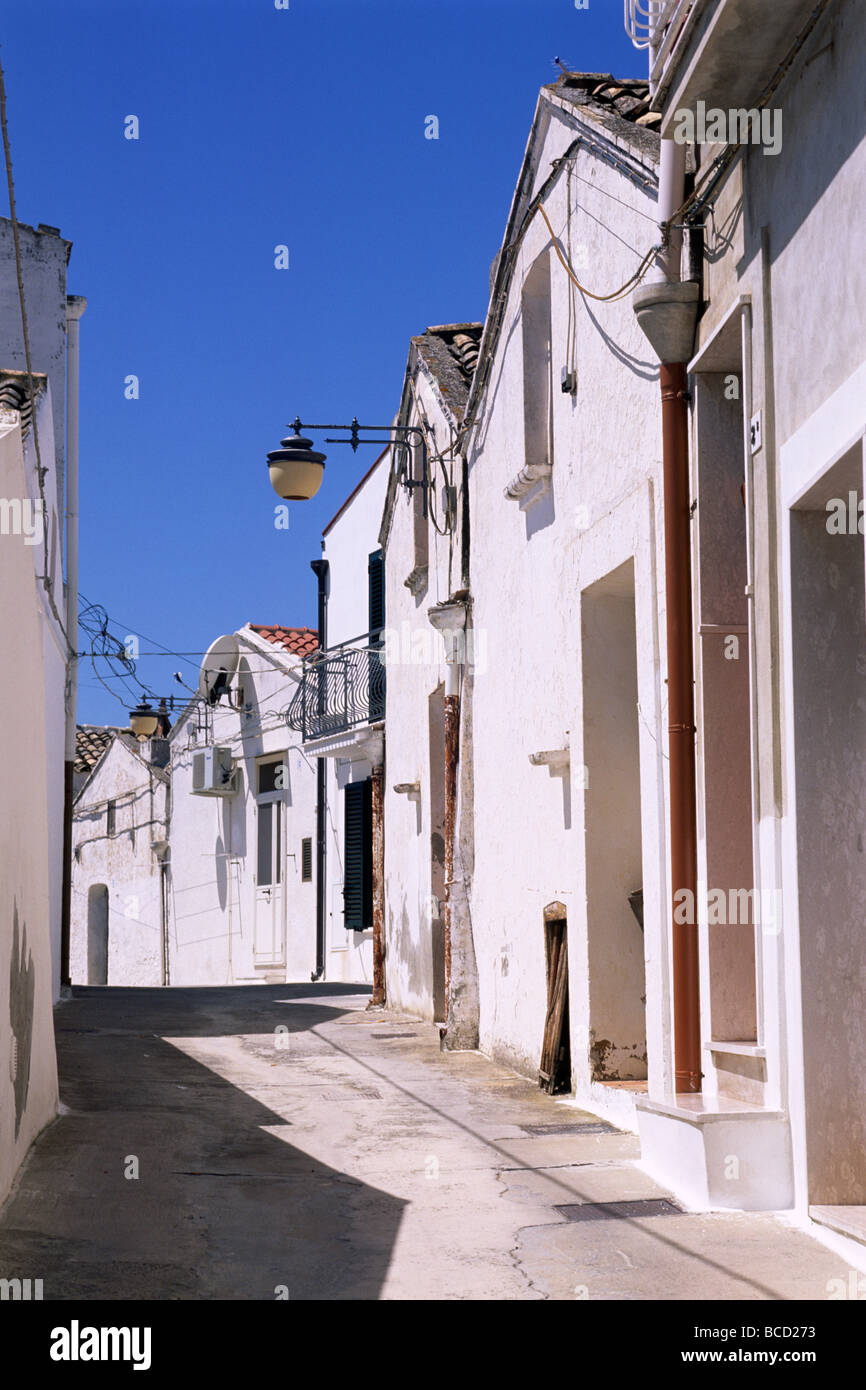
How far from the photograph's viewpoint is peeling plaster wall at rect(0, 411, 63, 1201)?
20.5 ft

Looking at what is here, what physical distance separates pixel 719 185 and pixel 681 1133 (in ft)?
13.3

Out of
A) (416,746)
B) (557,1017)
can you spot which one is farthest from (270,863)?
(557,1017)

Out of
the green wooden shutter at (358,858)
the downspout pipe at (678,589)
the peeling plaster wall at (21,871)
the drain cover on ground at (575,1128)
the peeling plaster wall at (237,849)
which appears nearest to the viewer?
the peeling plaster wall at (21,871)

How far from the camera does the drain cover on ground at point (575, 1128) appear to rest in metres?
8.12

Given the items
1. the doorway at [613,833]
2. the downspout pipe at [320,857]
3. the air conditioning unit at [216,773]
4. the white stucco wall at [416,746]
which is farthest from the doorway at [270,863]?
the doorway at [613,833]

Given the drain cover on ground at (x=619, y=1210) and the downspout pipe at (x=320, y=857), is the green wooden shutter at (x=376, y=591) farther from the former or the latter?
the drain cover on ground at (x=619, y=1210)

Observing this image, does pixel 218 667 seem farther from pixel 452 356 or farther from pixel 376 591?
pixel 452 356

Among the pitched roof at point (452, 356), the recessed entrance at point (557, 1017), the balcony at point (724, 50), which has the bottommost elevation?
the recessed entrance at point (557, 1017)

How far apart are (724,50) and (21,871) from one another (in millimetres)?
4505

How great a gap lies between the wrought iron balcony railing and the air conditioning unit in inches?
119

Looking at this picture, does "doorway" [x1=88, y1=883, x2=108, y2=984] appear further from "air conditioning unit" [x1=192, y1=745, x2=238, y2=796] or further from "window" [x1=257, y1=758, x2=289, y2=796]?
"window" [x1=257, y1=758, x2=289, y2=796]

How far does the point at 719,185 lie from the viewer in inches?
270

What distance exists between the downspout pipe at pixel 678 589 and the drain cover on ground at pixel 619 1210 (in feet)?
2.87

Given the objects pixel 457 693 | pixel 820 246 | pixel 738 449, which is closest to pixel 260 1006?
pixel 457 693
